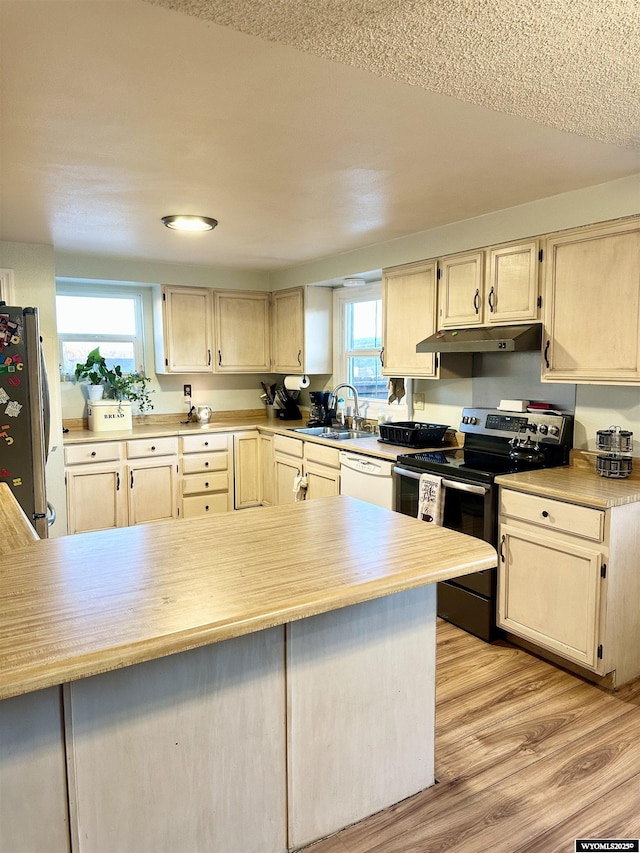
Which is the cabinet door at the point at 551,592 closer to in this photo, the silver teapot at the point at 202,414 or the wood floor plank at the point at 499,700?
the wood floor plank at the point at 499,700

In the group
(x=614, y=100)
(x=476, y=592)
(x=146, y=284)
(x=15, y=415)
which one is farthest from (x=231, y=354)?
(x=614, y=100)

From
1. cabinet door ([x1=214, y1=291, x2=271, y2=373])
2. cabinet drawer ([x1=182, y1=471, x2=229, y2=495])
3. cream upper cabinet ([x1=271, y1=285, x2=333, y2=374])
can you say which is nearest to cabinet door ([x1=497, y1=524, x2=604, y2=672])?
cream upper cabinet ([x1=271, y1=285, x2=333, y2=374])

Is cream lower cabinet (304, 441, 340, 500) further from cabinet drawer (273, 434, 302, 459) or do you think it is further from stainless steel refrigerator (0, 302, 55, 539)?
stainless steel refrigerator (0, 302, 55, 539)

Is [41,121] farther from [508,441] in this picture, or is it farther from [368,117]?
[508,441]

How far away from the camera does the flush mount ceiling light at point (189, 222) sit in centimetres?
328

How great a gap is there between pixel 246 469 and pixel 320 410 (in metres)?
0.85

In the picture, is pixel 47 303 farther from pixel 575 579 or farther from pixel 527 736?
pixel 527 736

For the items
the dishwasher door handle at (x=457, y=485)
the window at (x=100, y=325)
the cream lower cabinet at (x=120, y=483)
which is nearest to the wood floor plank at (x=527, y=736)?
the dishwasher door handle at (x=457, y=485)

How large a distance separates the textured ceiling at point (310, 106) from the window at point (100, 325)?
1.69 metres

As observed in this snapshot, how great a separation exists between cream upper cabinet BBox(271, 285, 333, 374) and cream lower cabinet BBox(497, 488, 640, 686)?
2573mm

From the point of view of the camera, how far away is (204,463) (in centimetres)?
489

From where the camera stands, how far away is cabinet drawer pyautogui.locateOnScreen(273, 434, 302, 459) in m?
4.57

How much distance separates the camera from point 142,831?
139 cm

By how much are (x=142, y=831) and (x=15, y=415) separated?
7.14ft
